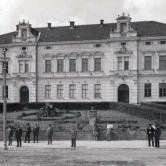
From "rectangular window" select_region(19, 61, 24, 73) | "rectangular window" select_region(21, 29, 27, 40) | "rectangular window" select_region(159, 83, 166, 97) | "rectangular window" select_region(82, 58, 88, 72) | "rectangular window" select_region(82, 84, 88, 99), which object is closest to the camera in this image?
"rectangular window" select_region(159, 83, 166, 97)

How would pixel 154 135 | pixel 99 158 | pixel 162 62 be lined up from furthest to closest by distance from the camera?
pixel 162 62, pixel 154 135, pixel 99 158

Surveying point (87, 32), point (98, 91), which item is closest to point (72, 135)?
point (98, 91)

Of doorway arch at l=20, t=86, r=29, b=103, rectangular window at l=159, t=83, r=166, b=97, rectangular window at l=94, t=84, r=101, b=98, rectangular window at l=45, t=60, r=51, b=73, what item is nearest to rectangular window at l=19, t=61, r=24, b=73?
doorway arch at l=20, t=86, r=29, b=103

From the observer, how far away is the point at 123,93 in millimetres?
73938

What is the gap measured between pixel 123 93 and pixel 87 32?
1088 centimetres

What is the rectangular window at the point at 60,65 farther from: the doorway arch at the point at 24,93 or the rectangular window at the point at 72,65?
the doorway arch at the point at 24,93

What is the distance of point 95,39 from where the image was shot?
74938 millimetres

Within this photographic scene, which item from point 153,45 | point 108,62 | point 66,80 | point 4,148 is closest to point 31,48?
point 66,80


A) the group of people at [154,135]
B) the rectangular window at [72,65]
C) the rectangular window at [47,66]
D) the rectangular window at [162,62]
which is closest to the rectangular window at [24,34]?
the rectangular window at [47,66]

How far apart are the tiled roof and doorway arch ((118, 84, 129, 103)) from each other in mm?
7355

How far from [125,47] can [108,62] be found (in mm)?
3453

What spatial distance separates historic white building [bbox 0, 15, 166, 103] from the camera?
239ft

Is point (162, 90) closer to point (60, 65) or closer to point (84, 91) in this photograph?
point (84, 91)

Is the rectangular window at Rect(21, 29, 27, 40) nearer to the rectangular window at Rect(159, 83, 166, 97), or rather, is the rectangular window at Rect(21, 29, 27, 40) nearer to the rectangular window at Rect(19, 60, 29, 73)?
the rectangular window at Rect(19, 60, 29, 73)
